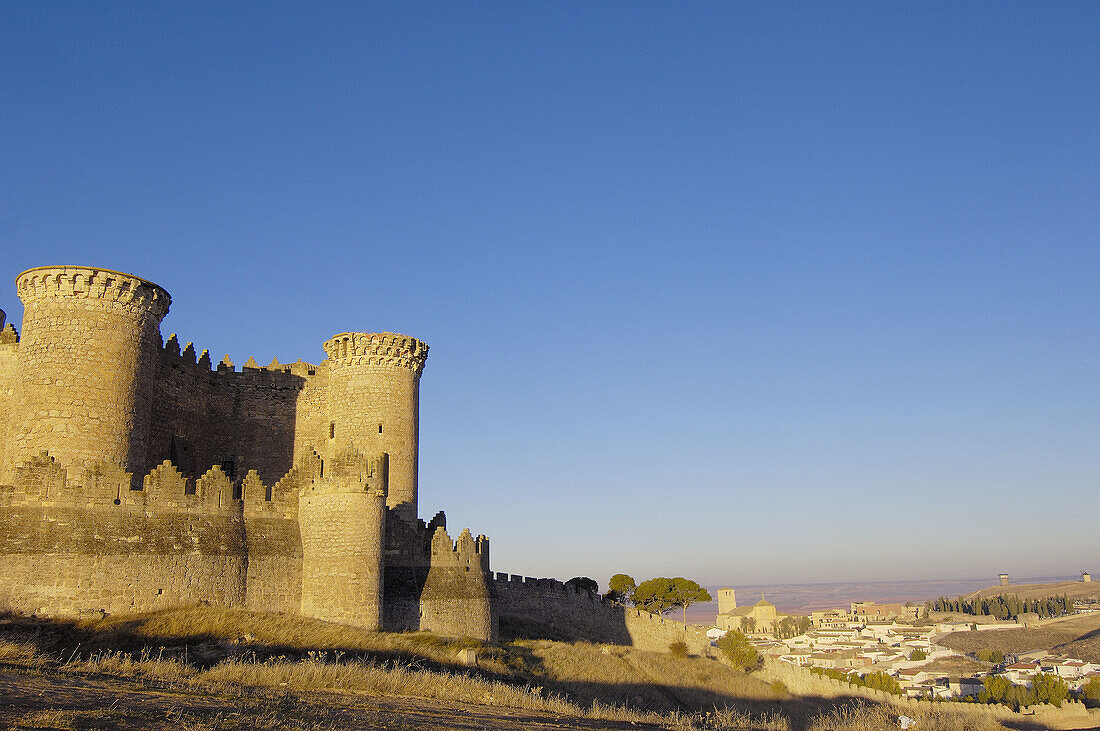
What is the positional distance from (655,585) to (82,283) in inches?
1849

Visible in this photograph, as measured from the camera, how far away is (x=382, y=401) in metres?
30.7

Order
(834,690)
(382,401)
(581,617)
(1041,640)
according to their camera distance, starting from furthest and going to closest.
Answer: (1041,640) < (834,690) < (581,617) < (382,401)

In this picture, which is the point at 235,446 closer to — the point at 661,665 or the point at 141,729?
the point at 661,665

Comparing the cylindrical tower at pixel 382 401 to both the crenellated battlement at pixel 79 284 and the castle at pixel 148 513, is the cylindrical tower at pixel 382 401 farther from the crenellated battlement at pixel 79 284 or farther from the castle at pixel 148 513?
the crenellated battlement at pixel 79 284

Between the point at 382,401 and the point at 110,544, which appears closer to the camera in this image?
the point at 110,544

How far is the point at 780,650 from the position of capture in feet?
354

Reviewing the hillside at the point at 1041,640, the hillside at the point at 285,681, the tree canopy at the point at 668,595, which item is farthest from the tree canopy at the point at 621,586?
the hillside at the point at 1041,640

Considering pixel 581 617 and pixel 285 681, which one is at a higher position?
pixel 285 681

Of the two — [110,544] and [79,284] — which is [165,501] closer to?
[110,544]

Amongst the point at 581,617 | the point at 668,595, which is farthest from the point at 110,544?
the point at 668,595

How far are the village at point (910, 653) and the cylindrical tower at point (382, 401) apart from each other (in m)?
32.5

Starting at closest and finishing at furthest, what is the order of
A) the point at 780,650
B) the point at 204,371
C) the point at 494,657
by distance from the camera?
1. the point at 494,657
2. the point at 204,371
3. the point at 780,650

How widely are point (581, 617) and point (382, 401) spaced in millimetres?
14961

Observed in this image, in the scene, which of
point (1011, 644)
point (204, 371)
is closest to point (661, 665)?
point (204, 371)
